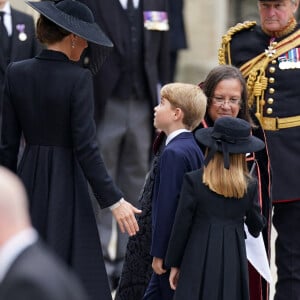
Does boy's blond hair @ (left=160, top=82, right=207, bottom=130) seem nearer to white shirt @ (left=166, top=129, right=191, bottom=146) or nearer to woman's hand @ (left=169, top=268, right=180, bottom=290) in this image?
white shirt @ (left=166, top=129, right=191, bottom=146)

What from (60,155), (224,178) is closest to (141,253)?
(60,155)

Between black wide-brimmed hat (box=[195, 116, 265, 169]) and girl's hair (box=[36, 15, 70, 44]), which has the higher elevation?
girl's hair (box=[36, 15, 70, 44])

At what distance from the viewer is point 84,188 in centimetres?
553

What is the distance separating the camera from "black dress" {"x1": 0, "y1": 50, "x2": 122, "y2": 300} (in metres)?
5.35

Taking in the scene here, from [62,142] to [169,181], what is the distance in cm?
49

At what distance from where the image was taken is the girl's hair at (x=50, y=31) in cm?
541

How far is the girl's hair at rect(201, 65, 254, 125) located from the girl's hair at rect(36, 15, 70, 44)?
781 mm

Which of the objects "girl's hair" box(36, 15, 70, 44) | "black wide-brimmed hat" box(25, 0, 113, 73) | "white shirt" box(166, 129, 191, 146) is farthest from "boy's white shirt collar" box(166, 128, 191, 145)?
"girl's hair" box(36, 15, 70, 44)

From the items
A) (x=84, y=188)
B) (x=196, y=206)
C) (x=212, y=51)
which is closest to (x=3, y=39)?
(x=84, y=188)

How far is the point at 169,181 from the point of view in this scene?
5367 mm

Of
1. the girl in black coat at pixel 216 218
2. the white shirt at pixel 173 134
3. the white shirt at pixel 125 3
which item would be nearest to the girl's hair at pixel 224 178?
the girl in black coat at pixel 216 218

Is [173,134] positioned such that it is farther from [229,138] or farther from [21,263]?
[21,263]

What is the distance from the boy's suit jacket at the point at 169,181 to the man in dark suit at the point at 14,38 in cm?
197

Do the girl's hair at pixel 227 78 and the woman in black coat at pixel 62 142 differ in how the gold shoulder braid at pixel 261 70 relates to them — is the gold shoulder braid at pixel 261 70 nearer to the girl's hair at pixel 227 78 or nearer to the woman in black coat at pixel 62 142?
the girl's hair at pixel 227 78
